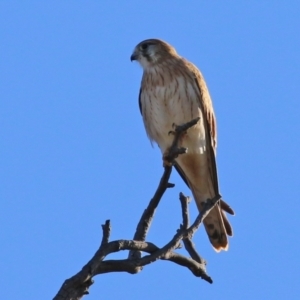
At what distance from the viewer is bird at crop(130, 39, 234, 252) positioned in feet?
17.9

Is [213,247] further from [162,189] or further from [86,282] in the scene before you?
[86,282]

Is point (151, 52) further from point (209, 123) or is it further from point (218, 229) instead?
point (218, 229)

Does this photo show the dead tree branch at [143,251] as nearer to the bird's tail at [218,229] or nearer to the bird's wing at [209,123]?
the bird's tail at [218,229]

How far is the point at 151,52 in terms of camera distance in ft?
20.5

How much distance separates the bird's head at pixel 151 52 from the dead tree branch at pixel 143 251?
2275mm

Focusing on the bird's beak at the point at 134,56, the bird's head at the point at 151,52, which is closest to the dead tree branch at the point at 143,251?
the bird's head at the point at 151,52

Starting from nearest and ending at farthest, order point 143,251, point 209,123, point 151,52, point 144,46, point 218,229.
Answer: point 143,251 → point 218,229 → point 209,123 → point 151,52 → point 144,46

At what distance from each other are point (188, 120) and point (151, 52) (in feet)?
3.37

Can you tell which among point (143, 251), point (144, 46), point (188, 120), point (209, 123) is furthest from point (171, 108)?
point (143, 251)

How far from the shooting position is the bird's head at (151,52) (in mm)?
6047

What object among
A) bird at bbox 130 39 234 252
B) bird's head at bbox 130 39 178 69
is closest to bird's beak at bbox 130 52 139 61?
bird's head at bbox 130 39 178 69

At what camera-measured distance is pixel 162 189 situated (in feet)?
11.8

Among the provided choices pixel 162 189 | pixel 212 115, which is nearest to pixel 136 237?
pixel 162 189

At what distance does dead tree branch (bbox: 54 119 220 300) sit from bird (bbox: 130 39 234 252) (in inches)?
64.0
